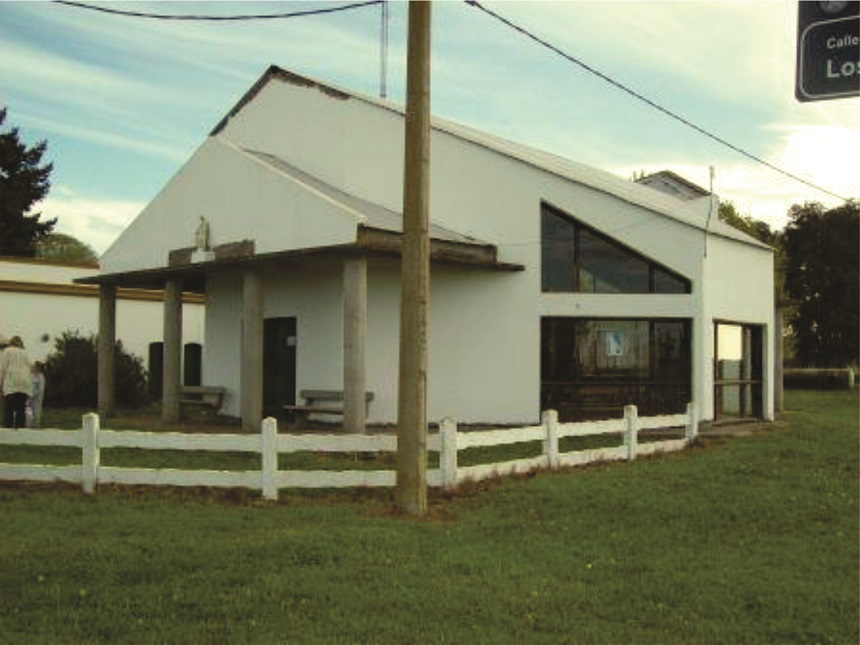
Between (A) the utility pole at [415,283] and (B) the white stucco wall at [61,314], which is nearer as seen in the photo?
(A) the utility pole at [415,283]

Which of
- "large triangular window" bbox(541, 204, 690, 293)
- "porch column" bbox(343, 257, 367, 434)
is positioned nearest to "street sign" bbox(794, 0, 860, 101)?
"porch column" bbox(343, 257, 367, 434)

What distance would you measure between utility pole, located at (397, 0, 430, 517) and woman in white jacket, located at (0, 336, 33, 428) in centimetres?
869

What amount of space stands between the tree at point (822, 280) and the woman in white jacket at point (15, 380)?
44962mm

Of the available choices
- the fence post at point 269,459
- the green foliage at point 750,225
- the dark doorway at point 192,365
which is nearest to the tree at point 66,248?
the green foliage at point 750,225

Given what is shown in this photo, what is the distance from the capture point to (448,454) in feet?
38.4

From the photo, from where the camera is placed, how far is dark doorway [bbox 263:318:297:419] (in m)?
21.6

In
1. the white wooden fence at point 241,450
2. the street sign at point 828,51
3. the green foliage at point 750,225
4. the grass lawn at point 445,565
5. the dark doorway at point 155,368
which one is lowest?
the grass lawn at point 445,565

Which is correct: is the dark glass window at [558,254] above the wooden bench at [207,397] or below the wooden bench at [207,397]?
above

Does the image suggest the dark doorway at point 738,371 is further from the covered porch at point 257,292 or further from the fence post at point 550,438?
the fence post at point 550,438

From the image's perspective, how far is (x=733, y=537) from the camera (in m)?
9.48

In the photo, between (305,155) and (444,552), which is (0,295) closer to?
(305,155)

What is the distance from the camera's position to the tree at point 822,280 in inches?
2108

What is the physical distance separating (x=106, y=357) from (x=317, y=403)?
5.75m

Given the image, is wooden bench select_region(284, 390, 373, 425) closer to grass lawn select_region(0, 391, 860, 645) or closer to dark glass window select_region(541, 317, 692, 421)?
dark glass window select_region(541, 317, 692, 421)
